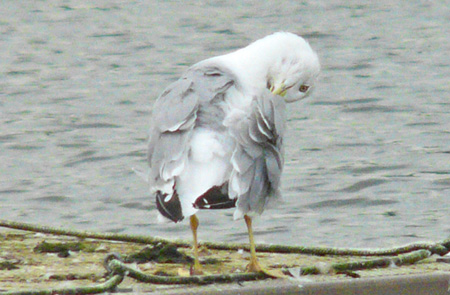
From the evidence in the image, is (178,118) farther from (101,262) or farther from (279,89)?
(101,262)

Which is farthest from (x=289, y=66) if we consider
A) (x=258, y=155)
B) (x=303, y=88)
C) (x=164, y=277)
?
(x=164, y=277)

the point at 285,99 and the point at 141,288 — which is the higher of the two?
the point at 285,99

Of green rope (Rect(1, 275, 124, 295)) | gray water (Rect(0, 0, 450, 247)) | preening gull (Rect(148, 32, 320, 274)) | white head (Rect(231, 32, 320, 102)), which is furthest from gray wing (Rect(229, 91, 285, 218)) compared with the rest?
gray water (Rect(0, 0, 450, 247))

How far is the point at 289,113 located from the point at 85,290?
21.7 feet

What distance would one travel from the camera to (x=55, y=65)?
1218 centimetres

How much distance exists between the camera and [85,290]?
3.37 m

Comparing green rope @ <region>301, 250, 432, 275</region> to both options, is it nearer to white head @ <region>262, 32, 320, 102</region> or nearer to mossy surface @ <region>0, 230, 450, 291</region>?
mossy surface @ <region>0, 230, 450, 291</region>

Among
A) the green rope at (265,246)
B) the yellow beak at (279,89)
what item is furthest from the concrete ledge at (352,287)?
the yellow beak at (279,89)

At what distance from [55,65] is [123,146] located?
3753 mm

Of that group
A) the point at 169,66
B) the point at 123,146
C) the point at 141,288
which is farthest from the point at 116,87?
the point at 141,288

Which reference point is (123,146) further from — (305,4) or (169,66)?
(305,4)

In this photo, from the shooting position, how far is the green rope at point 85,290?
10.9ft

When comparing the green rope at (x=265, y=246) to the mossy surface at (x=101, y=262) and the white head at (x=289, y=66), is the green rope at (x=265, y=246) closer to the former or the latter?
the mossy surface at (x=101, y=262)

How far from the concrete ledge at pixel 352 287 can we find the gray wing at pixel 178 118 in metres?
0.36
